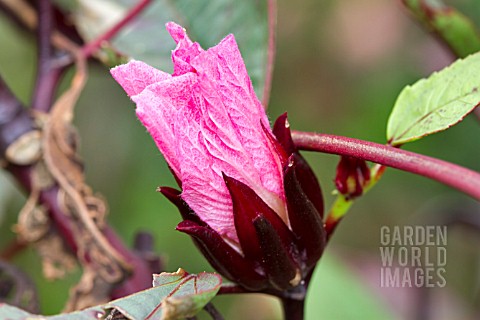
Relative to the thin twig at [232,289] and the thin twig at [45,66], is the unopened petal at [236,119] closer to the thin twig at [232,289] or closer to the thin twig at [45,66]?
the thin twig at [232,289]

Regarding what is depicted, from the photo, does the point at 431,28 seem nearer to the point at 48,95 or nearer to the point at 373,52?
the point at 48,95

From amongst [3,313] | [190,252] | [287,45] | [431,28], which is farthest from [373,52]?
[3,313]

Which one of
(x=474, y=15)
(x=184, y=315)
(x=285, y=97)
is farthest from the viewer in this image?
(x=285, y=97)

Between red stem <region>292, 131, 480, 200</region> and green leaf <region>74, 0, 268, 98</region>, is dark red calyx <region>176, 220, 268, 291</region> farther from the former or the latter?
green leaf <region>74, 0, 268, 98</region>

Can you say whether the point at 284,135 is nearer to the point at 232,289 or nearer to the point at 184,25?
the point at 232,289

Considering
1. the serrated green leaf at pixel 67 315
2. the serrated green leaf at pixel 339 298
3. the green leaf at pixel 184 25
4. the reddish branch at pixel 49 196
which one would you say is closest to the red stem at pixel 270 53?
the green leaf at pixel 184 25

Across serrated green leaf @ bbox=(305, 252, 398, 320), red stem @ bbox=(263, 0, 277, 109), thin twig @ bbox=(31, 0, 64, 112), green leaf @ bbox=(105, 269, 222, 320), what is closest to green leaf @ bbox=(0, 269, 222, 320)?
green leaf @ bbox=(105, 269, 222, 320)

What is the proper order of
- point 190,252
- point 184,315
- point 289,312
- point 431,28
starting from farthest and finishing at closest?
1. point 190,252
2. point 431,28
3. point 289,312
4. point 184,315
